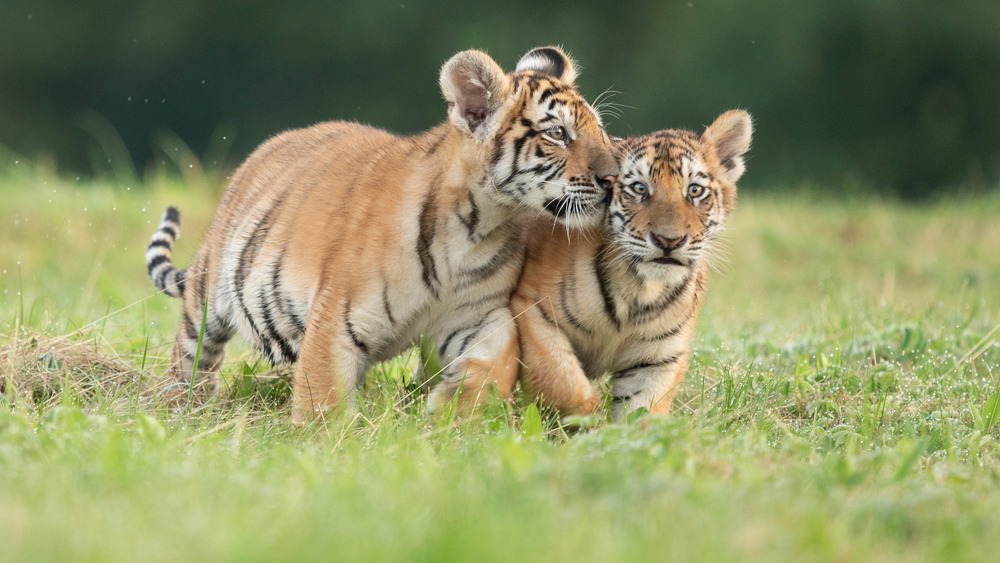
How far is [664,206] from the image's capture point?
3.04 metres

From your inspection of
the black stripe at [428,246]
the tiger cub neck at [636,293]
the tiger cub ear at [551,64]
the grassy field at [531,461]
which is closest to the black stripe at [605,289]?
the tiger cub neck at [636,293]

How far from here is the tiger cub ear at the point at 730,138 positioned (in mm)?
3346

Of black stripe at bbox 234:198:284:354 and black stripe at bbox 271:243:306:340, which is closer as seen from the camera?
black stripe at bbox 271:243:306:340

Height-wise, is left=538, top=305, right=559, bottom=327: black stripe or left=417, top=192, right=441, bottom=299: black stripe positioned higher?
left=417, top=192, right=441, bottom=299: black stripe

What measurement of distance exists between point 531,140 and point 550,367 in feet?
2.16

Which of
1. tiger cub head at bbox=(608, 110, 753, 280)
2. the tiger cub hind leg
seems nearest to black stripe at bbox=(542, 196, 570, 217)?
tiger cub head at bbox=(608, 110, 753, 280)

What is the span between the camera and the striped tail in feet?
13.6

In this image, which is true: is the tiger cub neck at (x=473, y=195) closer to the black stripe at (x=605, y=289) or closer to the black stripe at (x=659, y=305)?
the black stripe at (x=605, y=289)

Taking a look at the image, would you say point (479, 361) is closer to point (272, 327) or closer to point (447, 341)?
point (447, 341)

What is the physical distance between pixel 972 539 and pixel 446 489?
3.14 ft

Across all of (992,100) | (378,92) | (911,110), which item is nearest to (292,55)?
(378,92)

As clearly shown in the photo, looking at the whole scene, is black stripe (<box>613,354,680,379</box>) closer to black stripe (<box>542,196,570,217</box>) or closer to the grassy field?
the grassy field

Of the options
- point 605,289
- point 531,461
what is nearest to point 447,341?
point 605,289

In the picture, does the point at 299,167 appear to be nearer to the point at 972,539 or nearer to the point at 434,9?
the point at 972,539
